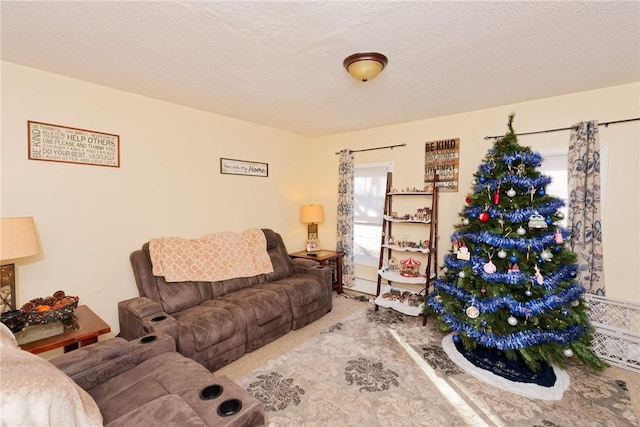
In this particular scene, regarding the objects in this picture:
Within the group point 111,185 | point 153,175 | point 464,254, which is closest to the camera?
point 464,254

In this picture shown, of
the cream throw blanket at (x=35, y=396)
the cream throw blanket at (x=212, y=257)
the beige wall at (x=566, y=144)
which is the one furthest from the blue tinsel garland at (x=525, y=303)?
the cream throw blanket at (x=35, y=396)

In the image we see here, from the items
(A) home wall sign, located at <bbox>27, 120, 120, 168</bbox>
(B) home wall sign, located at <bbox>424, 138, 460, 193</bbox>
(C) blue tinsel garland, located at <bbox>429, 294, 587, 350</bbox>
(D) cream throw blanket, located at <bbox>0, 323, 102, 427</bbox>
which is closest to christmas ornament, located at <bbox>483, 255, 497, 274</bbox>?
(C) blue tinsel garland, located at <bbox>429, 294, 587, 350</bbox>

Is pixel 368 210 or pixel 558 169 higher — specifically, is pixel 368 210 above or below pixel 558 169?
below

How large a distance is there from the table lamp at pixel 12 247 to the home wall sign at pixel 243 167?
6.44ft

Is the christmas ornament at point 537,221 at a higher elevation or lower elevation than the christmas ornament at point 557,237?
higher

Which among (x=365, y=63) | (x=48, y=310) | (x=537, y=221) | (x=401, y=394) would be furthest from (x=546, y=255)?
(x=48, y=310)

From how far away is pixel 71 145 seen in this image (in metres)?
2.52

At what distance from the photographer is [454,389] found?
2.19 meters

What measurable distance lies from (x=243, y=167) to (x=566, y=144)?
3588mm

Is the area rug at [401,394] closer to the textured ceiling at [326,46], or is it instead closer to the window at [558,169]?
the window at [558,169]

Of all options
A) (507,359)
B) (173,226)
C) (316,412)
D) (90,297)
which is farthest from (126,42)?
(507,359)

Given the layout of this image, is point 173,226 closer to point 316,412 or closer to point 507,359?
point 316,412

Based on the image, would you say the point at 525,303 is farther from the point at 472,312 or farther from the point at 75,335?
the point at 75,335

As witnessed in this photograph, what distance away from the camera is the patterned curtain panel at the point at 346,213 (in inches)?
173
